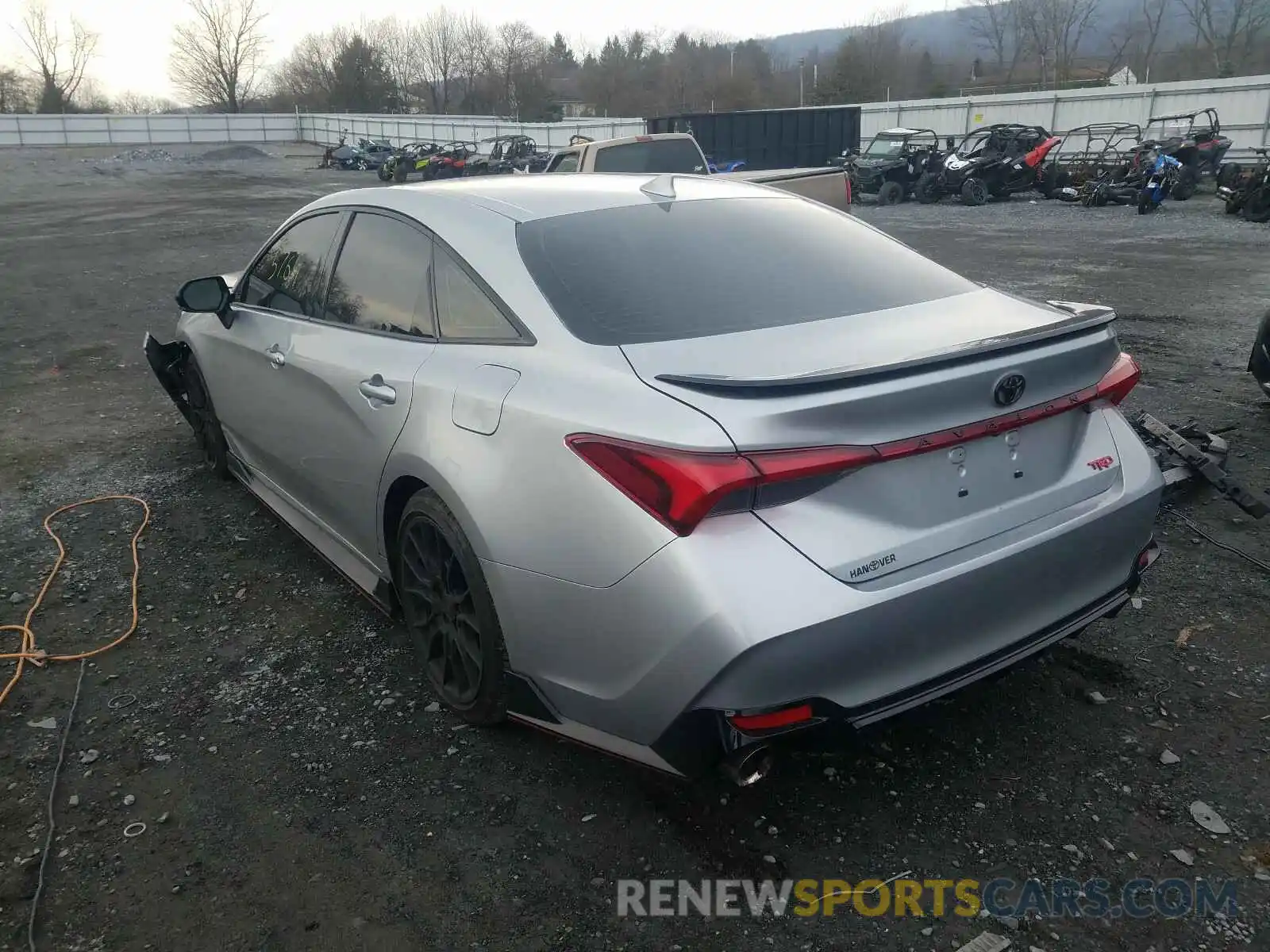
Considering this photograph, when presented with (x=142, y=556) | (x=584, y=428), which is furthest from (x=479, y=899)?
(x=142, y=556)

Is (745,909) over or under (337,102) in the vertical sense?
under

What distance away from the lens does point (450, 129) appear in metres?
50.4

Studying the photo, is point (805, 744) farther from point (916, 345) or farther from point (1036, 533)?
point (916, 345)

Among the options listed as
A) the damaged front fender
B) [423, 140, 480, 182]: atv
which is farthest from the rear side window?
[423, 140, 480, 182]: atv

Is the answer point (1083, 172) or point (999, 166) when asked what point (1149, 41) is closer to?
point (1083, 172)

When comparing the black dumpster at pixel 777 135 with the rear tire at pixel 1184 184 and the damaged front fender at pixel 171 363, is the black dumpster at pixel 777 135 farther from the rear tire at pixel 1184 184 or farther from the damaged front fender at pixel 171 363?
the damaged front fender at pixel 171 363

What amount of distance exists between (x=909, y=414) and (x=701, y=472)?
507 millimetres

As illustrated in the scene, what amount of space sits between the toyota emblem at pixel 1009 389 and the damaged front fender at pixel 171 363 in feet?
14.7

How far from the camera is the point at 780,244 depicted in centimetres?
312

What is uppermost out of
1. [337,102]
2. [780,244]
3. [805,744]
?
[337,102]

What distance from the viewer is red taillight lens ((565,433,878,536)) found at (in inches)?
80.7

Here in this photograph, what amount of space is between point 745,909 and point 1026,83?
86132 mm

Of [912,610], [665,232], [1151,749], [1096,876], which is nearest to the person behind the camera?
[912,610]

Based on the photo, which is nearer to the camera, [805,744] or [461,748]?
[805,744]
